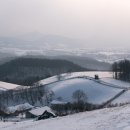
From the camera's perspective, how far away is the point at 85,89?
242 feet

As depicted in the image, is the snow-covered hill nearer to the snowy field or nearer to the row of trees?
the snowy field

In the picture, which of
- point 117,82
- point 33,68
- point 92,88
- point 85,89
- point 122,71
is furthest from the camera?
point 33,68

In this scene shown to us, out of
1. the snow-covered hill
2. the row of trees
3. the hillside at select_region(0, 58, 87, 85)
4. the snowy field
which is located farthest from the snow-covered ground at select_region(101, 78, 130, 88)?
the hillside at select_region(0, 58, 87, 85)

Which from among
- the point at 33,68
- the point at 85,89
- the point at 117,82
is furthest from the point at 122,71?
the point at 33,68

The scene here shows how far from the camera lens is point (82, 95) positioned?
69062 millimetres

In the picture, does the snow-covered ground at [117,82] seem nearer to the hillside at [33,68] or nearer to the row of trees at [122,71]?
the row of trees at [122,71]

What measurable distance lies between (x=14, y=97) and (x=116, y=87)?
63.3ft

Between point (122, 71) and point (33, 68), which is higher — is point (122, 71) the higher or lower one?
the higher one

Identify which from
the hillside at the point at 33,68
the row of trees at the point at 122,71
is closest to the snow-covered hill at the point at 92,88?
the row of trees at the point at 122,71

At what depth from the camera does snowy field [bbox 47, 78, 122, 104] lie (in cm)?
6794

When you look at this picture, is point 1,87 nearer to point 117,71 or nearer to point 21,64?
point 117,71

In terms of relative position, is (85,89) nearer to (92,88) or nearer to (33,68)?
(92,88)

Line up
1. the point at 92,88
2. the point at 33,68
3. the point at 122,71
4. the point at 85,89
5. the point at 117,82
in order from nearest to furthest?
the point at 92,88 → the point at 85,89 → the point at 117,82 → the point at 122,71 → the point at 33,68

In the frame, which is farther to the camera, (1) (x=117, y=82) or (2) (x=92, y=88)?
(1) (x=117, y=82)
